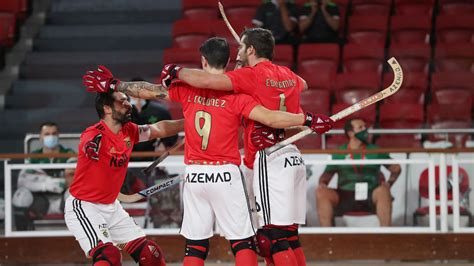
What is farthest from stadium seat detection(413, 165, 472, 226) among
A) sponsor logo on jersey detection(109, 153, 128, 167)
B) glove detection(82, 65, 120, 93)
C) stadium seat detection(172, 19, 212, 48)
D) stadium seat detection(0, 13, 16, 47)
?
stadium seat detection(0, 13, 16, 47)

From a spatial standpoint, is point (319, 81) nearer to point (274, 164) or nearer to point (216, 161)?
point (274, 164)

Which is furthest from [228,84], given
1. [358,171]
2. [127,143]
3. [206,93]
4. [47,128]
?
[47,128]

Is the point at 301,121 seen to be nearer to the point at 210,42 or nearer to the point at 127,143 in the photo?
the point at 210,42

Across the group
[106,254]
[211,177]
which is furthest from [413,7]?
[106,254]

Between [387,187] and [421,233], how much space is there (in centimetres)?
51

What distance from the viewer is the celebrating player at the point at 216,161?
613 cm

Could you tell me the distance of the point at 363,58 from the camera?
36.7 ft

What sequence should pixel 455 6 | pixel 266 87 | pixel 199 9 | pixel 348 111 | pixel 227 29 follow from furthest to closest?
pixel 199 9, pixel 455 6, pixel 227 29, pixel 348 111, pixel 266 87

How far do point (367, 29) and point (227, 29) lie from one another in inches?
62.3

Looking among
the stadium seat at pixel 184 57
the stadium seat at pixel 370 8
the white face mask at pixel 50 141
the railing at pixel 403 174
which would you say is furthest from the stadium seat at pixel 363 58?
the white face mask at pixel 50 141

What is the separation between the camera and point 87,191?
658 centimetres

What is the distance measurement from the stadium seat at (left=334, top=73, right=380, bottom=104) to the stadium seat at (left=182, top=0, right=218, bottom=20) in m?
2.25

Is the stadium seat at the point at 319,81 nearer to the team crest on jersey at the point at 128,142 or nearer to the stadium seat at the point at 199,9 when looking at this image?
the stadium seat at the point at 199,9

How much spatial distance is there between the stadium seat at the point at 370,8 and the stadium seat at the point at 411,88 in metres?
1.27
